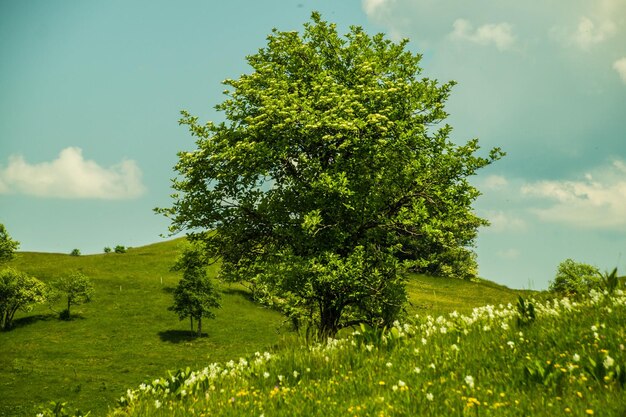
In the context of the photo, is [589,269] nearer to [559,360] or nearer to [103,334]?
[103,334]

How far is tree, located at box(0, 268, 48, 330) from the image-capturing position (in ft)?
199

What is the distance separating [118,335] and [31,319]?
16.4 m

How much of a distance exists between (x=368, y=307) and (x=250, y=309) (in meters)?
50.2

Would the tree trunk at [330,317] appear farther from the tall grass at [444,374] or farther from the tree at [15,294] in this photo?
the tree at [15,294]

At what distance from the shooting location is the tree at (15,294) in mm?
60781

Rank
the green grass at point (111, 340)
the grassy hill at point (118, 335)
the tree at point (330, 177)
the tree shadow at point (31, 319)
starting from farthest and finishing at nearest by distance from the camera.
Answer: the tree shadow at point (31, 319) < the grassy hill at point (118, 335) < the green grass at point (111, 340) < the tree at point (330, 177)

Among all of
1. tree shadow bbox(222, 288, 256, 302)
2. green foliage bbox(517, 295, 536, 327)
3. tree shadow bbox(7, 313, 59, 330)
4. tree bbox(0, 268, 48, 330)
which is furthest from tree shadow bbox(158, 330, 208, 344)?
green foliage bbox(517, 295, 536, 327)

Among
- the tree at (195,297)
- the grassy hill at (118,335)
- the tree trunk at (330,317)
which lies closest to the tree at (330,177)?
the tree trunk at (330,317)

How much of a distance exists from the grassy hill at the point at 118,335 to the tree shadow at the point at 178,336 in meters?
0.12

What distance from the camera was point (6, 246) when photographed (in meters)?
74.7

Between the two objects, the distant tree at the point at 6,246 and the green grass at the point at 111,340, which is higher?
the distant tree at the point at 6,246

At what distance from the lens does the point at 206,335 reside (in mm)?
57656

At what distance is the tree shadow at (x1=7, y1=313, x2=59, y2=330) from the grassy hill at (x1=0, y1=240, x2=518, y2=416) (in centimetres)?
19

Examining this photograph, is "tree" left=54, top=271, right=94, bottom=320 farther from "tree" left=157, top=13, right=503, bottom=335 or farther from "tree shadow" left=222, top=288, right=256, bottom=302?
"tree" left=157, top=13, right=503, bottom=335
